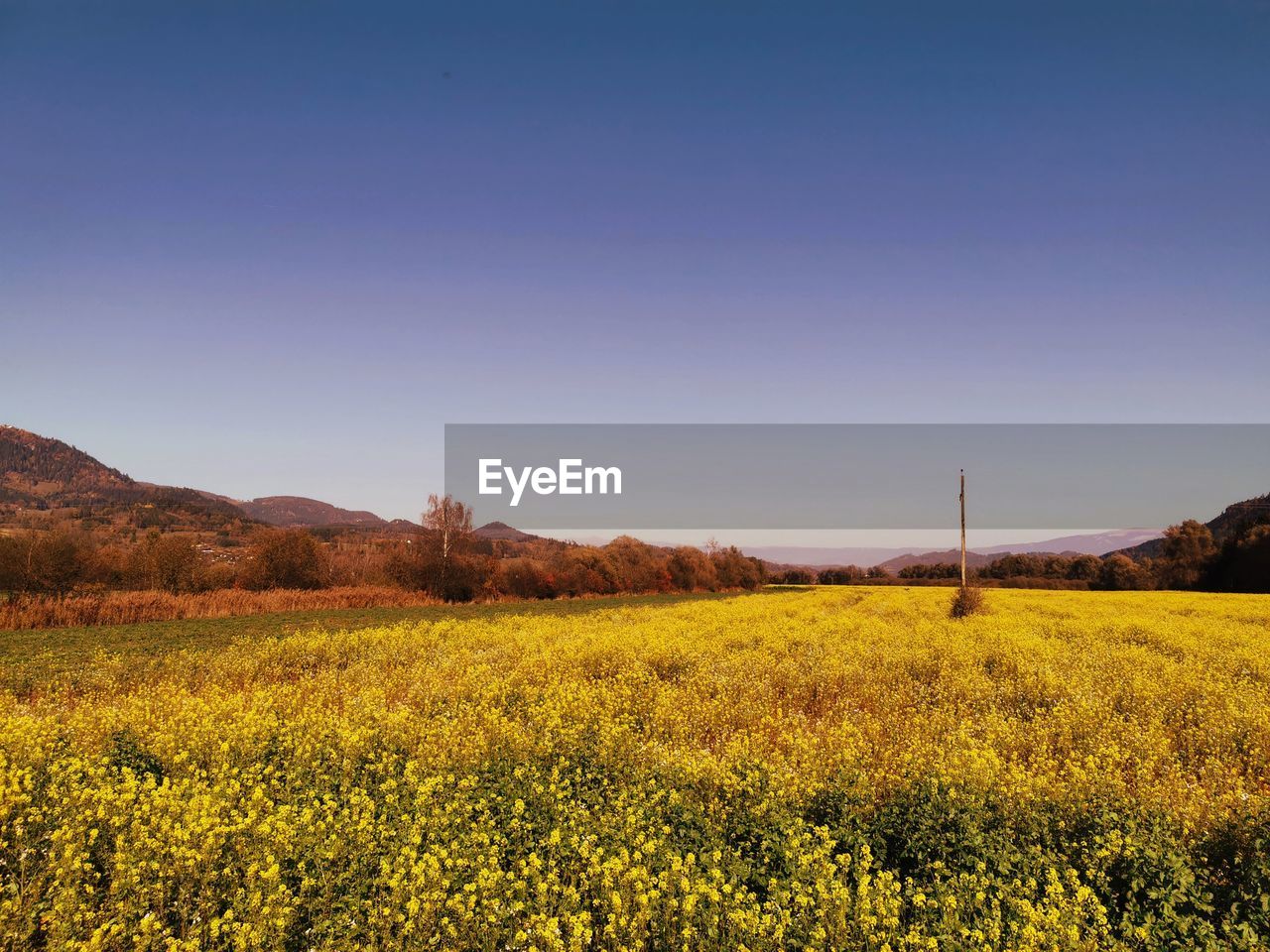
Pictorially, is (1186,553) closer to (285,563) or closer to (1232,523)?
(1232,523)

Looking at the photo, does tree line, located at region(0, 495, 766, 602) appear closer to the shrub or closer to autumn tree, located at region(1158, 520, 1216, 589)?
the shrub

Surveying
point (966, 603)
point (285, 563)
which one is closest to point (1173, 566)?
point (966, 603)

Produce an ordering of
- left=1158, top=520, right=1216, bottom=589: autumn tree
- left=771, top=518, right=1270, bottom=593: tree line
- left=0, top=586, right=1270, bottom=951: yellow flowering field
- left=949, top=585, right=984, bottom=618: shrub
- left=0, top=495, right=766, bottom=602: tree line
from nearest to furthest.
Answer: left=0, top=586, right=1270, bottom=951: yellow flowering field
left=949, top=585, right=984, bottom=618: shrub
left=0, top=495, right=766, bottom=602: tree line
left=771, top=518, right=1270, bottom=593: tree line
left=1158, top=520, right=1216, bottom=589: autumn tree

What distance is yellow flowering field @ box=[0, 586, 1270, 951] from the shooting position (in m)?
4.46

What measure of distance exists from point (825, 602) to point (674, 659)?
88.2ft

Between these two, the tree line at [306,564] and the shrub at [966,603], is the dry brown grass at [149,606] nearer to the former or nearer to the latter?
the tree line at [306,564]

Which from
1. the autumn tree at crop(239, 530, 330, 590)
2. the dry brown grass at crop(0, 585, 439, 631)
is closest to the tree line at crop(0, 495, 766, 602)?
the autumn tree at crop(239, 530, 330, 590)

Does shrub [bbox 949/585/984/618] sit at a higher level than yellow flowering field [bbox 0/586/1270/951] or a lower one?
lower

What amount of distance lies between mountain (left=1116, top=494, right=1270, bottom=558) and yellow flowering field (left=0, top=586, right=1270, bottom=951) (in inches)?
2926

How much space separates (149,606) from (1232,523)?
3906 inches

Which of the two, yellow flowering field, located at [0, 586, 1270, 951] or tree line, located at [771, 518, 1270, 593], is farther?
tree line, located at [771, 518, 1270, 593]

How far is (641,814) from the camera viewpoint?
612 centimetres

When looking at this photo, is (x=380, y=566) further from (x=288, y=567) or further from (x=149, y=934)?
(x=149, y=934)

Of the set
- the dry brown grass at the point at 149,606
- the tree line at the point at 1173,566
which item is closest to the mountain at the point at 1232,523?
the tree line at the point at 1173,566
